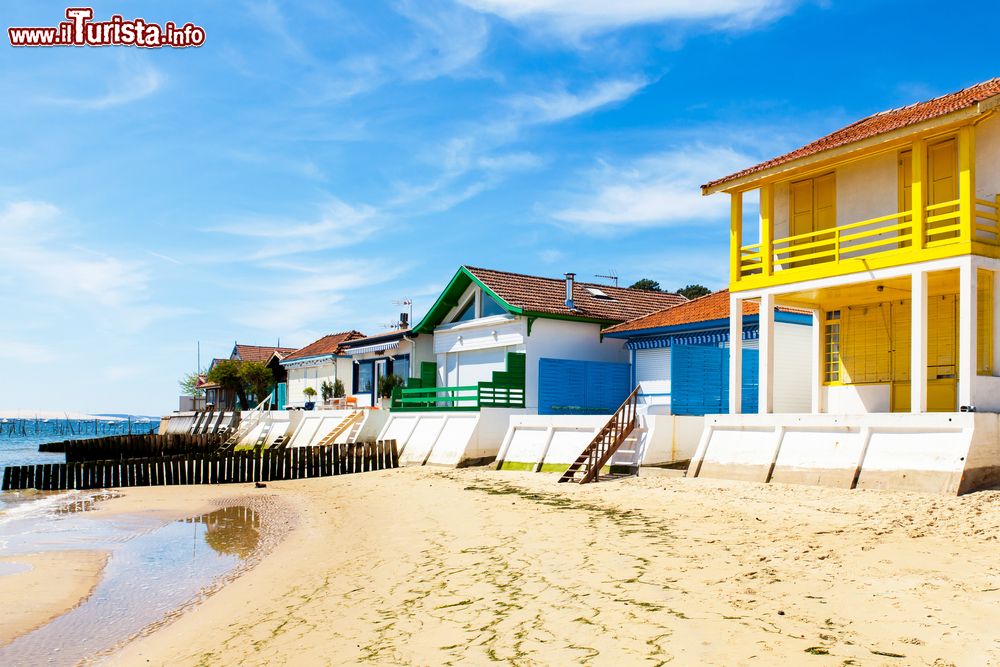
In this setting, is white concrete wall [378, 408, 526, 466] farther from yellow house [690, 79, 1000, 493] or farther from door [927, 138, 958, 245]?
door [927, 138, 958, 245]

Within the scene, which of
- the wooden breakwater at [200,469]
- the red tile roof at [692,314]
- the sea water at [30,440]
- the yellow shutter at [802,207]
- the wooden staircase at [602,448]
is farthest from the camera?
the sea water at [30,440]

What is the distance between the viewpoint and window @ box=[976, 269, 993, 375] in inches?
591

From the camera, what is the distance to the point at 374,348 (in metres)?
35.2

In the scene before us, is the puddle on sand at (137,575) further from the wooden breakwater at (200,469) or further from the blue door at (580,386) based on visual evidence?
the blue door at (580,386)

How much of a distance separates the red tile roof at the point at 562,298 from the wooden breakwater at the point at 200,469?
6.88m

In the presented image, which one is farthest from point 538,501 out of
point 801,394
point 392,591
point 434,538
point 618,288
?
point 618,288

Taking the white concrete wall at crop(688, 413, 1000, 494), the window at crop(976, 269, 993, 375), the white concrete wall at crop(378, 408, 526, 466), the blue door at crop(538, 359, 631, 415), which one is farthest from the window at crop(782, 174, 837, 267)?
the white concrete wall at crop(378, 408, 526, 466)

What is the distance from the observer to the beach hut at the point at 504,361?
24625 mm

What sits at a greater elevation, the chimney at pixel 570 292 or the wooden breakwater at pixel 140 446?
the chimney at pixel 570 292

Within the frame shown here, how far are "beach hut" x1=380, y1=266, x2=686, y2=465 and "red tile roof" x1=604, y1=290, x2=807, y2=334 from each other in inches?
55.7

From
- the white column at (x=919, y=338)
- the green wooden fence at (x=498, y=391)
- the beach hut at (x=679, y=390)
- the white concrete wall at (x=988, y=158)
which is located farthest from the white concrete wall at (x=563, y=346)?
the white concrete wall at (x=988, y=158)

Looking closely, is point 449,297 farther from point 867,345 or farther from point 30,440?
point 30,440

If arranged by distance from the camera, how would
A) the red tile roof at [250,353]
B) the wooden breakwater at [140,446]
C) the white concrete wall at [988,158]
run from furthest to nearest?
the red tile roof at [250,353] < the wooden breakwater at [140,446] < the white concrete wall at [988,158]

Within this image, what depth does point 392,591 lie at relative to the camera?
9125 mm
